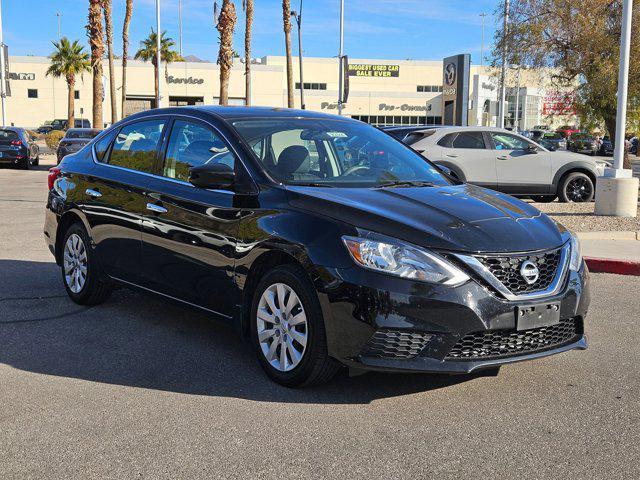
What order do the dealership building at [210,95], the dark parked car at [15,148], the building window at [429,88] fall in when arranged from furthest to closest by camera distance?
the building window at [429,88]
the dealership building at [210,95]
the dark parked car at [15,148]

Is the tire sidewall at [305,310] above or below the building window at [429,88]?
below

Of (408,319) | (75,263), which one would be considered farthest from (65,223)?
(408,319)

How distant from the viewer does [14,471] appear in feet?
11.8

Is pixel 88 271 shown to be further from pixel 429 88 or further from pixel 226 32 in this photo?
pixel 429 88

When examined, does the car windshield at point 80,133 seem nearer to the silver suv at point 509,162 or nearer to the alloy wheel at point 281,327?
the silver suv at point 509,162

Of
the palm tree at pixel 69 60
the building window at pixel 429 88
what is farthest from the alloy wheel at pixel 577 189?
the building window at pixel 429 88

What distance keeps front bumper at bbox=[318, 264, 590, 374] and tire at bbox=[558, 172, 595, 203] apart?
483 inches

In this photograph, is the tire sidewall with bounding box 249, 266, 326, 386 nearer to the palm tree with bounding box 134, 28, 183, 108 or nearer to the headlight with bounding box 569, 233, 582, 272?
the headlight with bounding box 569, 233, 582, 272

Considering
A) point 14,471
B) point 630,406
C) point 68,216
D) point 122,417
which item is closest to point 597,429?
point 630,406

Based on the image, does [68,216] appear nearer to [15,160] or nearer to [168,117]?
[168,117]

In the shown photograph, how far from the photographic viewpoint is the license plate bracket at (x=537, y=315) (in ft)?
14.1

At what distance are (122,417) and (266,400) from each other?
835mm

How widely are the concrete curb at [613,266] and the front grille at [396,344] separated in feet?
17.7

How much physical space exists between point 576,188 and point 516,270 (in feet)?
41.1
